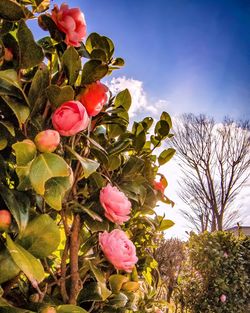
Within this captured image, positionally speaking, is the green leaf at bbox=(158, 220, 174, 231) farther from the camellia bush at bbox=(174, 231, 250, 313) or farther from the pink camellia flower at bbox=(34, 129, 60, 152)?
the camellia bush at bbox=(174, 231, 250, 313)

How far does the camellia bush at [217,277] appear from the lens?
17.1 feet

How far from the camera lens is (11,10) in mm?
668

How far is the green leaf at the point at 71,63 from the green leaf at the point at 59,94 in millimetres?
61

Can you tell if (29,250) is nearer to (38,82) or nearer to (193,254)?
(38,82)

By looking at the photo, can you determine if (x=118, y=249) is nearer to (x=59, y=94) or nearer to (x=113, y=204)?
(x=113, y=204)

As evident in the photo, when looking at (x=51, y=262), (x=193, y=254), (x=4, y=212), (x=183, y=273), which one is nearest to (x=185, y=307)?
(x=183, y=273)

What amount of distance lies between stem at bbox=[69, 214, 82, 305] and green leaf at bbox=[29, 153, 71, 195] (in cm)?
28

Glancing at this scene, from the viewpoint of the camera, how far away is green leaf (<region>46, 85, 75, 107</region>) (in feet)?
2.24

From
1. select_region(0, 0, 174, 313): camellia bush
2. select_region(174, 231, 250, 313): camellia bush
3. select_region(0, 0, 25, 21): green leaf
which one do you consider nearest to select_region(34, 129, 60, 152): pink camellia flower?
select_region(0, 0, 174, 313): camellia bush

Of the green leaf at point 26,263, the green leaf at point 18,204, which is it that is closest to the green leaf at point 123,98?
the green leaf at point 18,204

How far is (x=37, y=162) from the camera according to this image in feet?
1.97

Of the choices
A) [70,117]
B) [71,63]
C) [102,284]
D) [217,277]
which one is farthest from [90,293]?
[217,277]

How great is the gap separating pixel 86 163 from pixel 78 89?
0.60ft

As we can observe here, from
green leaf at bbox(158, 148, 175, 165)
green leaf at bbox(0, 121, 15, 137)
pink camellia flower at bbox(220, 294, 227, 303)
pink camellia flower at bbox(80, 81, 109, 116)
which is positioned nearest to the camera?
green leaf at bbox(0, 121, 15, 137)
